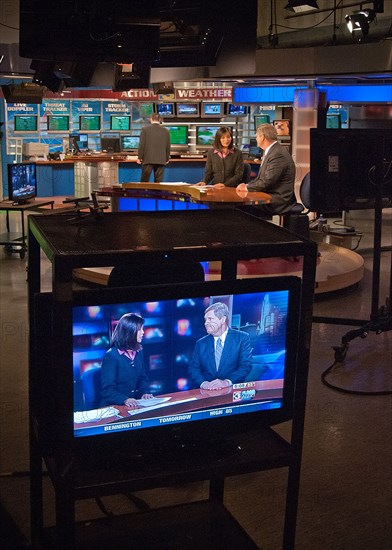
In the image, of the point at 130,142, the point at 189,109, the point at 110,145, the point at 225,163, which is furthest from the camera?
the point at 189,109

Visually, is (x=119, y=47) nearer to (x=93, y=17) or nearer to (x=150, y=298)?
(x=93, y=17)

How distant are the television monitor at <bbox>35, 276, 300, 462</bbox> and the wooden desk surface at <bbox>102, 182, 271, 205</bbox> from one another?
455 cm

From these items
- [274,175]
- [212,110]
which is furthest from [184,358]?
[212,110]

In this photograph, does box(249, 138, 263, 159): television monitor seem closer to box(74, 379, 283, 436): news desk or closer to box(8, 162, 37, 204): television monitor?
box(8, 162, 37, 204): television monitor

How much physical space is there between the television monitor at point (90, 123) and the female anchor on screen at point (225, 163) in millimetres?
8417

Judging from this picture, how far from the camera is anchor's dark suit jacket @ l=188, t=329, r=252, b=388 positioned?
6.64ft

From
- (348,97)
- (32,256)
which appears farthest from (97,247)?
(348,97)

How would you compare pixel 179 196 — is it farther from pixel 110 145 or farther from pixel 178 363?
pixel 110 145

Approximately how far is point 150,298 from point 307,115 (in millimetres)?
9745

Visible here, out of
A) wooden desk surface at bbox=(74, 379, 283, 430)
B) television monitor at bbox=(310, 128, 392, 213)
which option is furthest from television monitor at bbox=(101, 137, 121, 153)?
wooden desk surface at bbox=(74, 379, 283, 430)

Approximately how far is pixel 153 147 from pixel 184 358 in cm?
1079

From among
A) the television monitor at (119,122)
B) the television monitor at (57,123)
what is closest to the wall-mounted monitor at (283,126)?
the television monitor at (119,122)

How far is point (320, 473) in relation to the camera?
11.3 ft

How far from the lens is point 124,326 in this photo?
6.29ft
